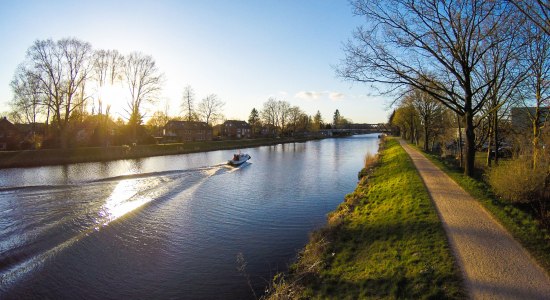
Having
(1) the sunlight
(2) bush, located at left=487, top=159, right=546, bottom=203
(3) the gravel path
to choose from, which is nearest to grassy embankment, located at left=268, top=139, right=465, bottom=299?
(3) the gravel path

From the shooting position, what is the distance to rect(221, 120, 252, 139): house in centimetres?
10744

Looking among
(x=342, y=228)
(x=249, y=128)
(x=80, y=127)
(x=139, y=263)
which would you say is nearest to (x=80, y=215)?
(x=139, y=263)

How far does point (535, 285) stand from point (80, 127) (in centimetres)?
5128

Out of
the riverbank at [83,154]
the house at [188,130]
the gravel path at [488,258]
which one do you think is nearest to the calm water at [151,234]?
the gravel path at [488,258]

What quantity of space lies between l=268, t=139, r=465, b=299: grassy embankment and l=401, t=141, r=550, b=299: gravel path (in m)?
0.26

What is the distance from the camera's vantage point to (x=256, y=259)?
10023mm

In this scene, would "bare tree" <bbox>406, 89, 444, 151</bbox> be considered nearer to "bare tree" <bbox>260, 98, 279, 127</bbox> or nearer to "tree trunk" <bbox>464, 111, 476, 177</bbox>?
"tree trunk" <bbox>464, 111, 476, 177</bbox>

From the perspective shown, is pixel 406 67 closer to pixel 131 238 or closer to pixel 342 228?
pixel 342 228

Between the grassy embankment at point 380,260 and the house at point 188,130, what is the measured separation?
74.5m

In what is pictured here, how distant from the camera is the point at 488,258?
6.65 metres

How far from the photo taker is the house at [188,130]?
8237cm

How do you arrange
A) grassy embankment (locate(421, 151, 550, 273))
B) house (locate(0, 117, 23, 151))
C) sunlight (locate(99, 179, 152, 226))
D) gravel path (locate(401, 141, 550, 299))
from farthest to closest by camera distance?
house (locate(0, 117, 23, 151))
sunlight (locate(99, 179, 152, 226))
grassy embankment (locate(421, 151, 550, 273))
gravel path (locate(401, 141, 550, 299))

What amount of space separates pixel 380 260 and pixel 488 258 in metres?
2.10

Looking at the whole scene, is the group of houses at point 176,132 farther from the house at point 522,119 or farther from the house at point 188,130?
the house at point 522,119
